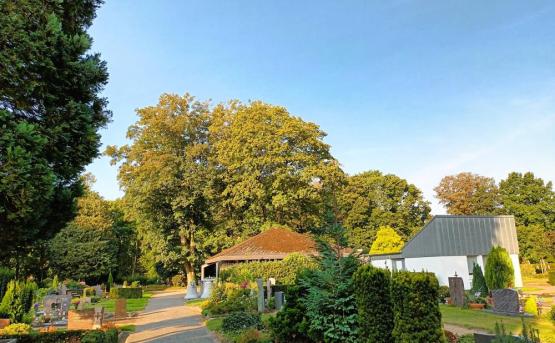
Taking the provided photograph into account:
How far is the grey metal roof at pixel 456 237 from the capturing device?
27391 mm

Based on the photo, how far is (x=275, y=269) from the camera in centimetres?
2570

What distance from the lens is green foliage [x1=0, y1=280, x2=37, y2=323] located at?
1590cm

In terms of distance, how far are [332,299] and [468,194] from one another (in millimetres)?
54453

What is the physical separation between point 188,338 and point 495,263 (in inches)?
581

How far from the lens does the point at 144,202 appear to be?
4178 cm

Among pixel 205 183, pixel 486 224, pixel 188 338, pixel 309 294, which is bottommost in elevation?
pixel 188 338

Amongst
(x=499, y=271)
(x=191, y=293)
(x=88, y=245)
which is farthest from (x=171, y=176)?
(x=499, y=271)

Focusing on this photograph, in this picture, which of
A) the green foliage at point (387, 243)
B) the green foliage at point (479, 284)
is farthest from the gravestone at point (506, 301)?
the green foliage at point (387, 243)

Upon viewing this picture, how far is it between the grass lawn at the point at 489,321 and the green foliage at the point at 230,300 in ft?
26.5

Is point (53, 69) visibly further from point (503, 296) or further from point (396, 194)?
point (396, 194)

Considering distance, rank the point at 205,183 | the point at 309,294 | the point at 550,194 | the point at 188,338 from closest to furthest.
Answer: the point at 309,294 → the point at 188,338 → the point at 205,183 → the point at 550,194

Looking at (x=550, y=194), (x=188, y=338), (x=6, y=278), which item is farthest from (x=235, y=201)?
(x=550, y=194)

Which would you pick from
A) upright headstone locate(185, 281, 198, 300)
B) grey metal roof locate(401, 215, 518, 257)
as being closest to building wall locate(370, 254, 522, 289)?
grey metal roof locate(401, 215, 518, 257)

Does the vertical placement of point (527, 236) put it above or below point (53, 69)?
below
